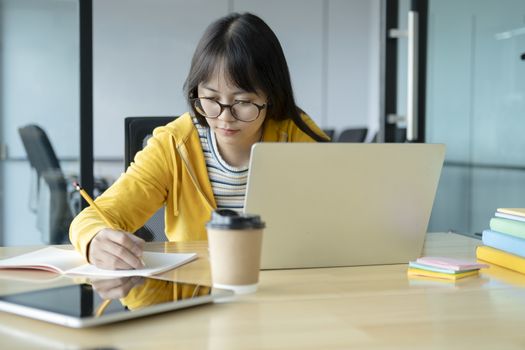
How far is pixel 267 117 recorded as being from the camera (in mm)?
1729

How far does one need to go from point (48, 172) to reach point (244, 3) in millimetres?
2396

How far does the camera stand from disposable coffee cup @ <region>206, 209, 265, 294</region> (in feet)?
2.85

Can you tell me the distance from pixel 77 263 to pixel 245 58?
635 mm

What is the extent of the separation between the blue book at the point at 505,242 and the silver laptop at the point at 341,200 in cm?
14

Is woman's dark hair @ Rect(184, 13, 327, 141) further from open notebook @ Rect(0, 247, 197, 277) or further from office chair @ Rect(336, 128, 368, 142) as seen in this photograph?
office chair @ Rect(336, 128, 368, 142)

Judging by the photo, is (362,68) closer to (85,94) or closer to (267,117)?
(85,94)

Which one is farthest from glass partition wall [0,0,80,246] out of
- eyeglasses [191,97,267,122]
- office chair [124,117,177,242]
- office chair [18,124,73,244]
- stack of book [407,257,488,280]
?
stack of book [407,257,488,280]

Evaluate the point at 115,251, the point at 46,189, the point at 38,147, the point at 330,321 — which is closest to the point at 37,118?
the point at 38,147

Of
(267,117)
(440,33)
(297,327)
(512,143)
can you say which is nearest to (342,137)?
(440,33)

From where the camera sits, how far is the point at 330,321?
0.79m

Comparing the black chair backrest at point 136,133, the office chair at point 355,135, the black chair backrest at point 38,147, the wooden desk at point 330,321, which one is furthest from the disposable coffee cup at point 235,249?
the office chair at point 355,135

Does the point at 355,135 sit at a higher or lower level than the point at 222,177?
higher

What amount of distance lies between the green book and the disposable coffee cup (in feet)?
1.64

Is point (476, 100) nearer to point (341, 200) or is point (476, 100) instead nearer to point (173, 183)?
point (173, 183)
